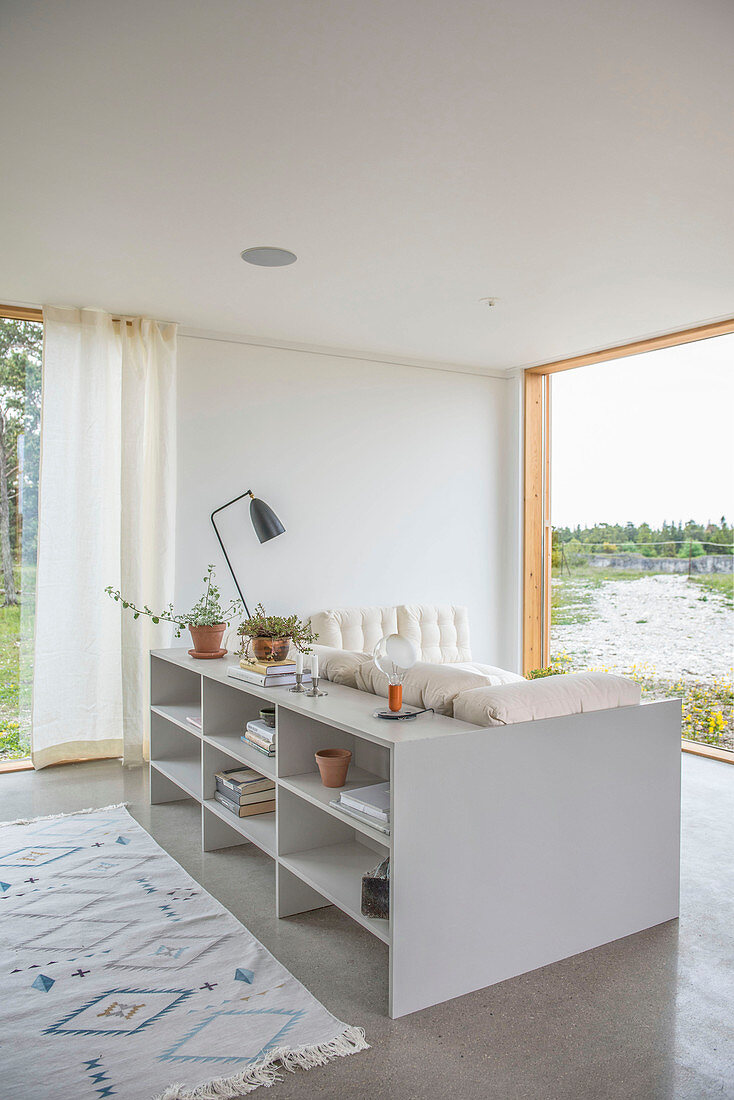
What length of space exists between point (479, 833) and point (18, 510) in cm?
340

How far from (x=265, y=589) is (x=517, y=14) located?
143 inches

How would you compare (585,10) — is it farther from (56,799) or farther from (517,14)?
(56,799)

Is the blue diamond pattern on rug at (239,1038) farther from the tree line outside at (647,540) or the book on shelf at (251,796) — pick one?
the tree line outside at (647,540)

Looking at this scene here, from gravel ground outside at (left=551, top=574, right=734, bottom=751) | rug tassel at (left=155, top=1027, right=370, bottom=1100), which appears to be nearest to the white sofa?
rug tassel at (left=155, top=1027, right=370, bottom=1100)

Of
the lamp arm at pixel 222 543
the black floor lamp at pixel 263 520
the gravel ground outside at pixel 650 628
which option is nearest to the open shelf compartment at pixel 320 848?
the black floor lamp at pixel 263 520

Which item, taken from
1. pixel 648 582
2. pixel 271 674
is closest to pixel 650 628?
pixel 648 582

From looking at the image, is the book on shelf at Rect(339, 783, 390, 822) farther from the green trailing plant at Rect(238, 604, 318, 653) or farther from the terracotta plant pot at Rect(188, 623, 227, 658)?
the terracotta plant pot at Rect(188, 623, 227, 658)

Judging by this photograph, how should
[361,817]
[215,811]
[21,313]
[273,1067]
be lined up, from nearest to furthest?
[273,1067], [361,817], [215,811], [21,313]

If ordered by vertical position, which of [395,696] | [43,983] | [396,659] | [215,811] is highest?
[396,659]

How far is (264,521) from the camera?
15.4 feet

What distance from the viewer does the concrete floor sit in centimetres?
184

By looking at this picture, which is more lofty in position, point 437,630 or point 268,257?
point 268,257

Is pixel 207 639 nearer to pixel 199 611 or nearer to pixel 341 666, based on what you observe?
pixel 199 611

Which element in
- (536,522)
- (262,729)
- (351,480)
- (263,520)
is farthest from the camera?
(536,522)
